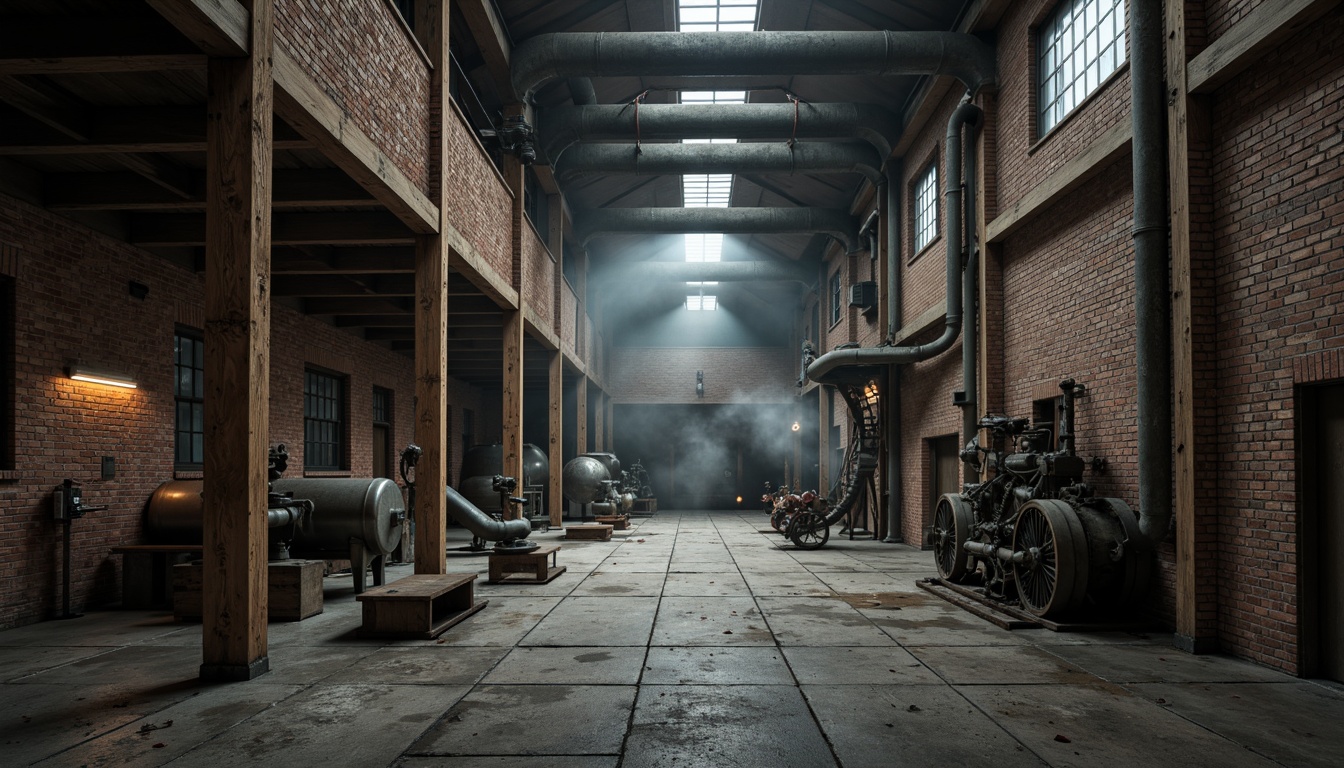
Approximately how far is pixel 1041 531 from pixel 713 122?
9045 mm

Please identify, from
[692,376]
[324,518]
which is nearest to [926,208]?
[324,518]

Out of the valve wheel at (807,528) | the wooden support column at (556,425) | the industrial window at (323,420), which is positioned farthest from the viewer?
the wooden support column at (556,425)

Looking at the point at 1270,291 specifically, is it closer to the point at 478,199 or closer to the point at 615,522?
the point at 478,199

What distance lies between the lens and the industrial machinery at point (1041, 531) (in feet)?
23.2

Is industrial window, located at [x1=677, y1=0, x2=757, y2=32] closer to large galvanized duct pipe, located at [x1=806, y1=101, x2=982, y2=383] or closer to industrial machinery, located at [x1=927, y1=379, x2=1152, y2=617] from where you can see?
large galvanized duct pipe, located at [x1=806, y1=101, x2=982, y2=383]

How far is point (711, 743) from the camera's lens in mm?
4227

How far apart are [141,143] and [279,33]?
5.78 feet

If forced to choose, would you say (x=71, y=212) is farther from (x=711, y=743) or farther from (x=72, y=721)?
(x=711, y=743)

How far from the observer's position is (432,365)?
28.8 feet

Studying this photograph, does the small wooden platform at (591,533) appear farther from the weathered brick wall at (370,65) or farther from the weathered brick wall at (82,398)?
the weathered brick wall at (370,65)

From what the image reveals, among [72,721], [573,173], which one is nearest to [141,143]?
[72,721]

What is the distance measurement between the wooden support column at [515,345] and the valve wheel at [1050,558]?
7304 millimetres

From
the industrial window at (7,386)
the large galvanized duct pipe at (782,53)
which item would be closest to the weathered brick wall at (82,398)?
the industrial window at (7,386)

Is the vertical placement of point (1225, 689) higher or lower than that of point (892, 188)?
lower
